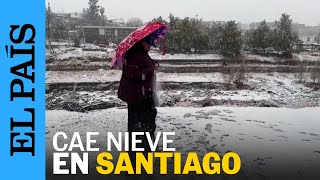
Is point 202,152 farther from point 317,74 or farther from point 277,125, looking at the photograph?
point 317,74

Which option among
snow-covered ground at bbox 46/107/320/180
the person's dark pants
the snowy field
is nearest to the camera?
the person's dark pants

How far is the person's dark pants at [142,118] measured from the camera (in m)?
3.08

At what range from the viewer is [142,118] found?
312 centimetres

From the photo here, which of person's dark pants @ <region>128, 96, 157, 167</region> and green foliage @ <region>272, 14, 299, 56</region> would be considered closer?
person's dark pants @ <region>128, 96, 157, 167</region>

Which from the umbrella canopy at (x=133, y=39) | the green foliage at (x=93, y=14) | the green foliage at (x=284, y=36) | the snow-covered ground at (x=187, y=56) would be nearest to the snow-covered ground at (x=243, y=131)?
the umbrella canopy at (x=133, y=39)

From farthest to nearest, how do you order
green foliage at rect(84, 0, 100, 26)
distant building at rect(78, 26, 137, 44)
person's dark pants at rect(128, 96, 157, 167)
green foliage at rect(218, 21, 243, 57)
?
green foliage at rect(84, 0, 100, 26) < distant building at rect(78, 26, 137, 44) < green foliage at rect(218, 21, 243, 57) < person's dark pants at rect(128, 96, 157, 167)

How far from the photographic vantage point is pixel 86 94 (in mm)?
9062

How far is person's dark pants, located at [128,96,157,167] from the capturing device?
308 cm

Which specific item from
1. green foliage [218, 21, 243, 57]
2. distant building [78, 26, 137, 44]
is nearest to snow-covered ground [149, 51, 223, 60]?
green foliage [218, 21, 243, 57]

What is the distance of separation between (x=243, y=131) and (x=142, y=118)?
6.33 ft

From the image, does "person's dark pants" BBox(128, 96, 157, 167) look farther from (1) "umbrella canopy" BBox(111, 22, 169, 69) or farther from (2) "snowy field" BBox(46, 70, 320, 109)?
(2) "snowy field" BBox(46, 70, 320, 109)

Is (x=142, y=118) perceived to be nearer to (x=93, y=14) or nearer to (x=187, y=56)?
(x=187, y=56)

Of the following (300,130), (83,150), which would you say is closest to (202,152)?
(83,150)

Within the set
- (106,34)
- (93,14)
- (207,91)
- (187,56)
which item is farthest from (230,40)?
(93,14)
